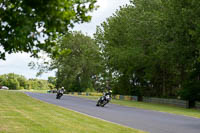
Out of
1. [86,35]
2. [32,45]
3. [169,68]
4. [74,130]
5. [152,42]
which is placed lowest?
[74,130]

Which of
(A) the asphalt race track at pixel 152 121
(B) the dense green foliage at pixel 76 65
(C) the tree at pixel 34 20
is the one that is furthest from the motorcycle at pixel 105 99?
(B) the dense green foliage at pixel 76 65

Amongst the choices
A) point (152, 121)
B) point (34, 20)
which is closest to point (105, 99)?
point (152, 121)

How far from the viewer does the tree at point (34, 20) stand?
5230 mm

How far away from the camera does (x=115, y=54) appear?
153 feet

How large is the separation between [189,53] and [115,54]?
13.5m

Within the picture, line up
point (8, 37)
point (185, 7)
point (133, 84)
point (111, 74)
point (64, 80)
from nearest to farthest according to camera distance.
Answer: point (8, 37) < point (185, 7) < point (133, 84) < point (111, 74) < point (64, 80)

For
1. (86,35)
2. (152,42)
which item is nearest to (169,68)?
(152,42)

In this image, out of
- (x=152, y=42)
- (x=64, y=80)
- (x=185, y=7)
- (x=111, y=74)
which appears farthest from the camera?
(x=64, y=80)

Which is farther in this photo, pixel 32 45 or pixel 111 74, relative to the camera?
pixel 111 74

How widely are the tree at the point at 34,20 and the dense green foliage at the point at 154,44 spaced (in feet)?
88.2

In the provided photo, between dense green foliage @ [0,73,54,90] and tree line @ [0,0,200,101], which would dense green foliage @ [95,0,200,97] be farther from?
dense green foliage @ [0,73,54,90]

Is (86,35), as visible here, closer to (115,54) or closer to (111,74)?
(111,74)

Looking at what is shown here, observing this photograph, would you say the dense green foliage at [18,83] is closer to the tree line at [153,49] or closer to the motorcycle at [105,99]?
the tree line at [153,49]

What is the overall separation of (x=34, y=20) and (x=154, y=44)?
121ft
